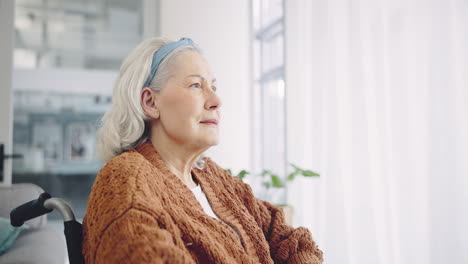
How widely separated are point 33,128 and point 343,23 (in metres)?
2.08

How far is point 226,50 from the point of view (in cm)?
274

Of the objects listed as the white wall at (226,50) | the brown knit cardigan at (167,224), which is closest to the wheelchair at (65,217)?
the brown knit cardigan at (167,224)

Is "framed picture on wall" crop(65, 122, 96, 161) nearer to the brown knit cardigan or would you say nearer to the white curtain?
the white curtain

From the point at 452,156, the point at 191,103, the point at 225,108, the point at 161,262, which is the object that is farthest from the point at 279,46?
the point at 161,262

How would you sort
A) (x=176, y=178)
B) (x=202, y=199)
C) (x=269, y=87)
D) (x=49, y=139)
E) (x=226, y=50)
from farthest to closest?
(x=269, y=87), (x=226, y=50), (x=49, y=139), (x=202, y=199), (x=176, y=178)

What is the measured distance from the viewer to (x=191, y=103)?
0.99 metres

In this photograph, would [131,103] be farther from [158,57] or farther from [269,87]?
[269,87]

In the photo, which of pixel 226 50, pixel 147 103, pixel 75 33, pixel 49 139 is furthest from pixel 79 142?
pixel 147 103

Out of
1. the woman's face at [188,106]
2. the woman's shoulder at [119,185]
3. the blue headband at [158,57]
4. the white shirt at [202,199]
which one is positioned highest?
the blue headband at [158,57]

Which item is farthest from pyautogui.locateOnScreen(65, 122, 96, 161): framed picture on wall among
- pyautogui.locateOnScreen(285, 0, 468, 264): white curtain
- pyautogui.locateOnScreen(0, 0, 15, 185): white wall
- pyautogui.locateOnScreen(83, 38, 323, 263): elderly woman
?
pyautogui.locateOnScreen(83, 38, 323, 263): elderly woman

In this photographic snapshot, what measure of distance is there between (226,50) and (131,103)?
72.5 inches

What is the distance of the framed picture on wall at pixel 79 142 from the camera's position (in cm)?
249

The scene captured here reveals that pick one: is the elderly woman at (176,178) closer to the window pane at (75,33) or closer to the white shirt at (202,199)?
the white shirt at (202,199)

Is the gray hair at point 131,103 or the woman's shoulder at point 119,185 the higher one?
the gray hair at point 131,103
